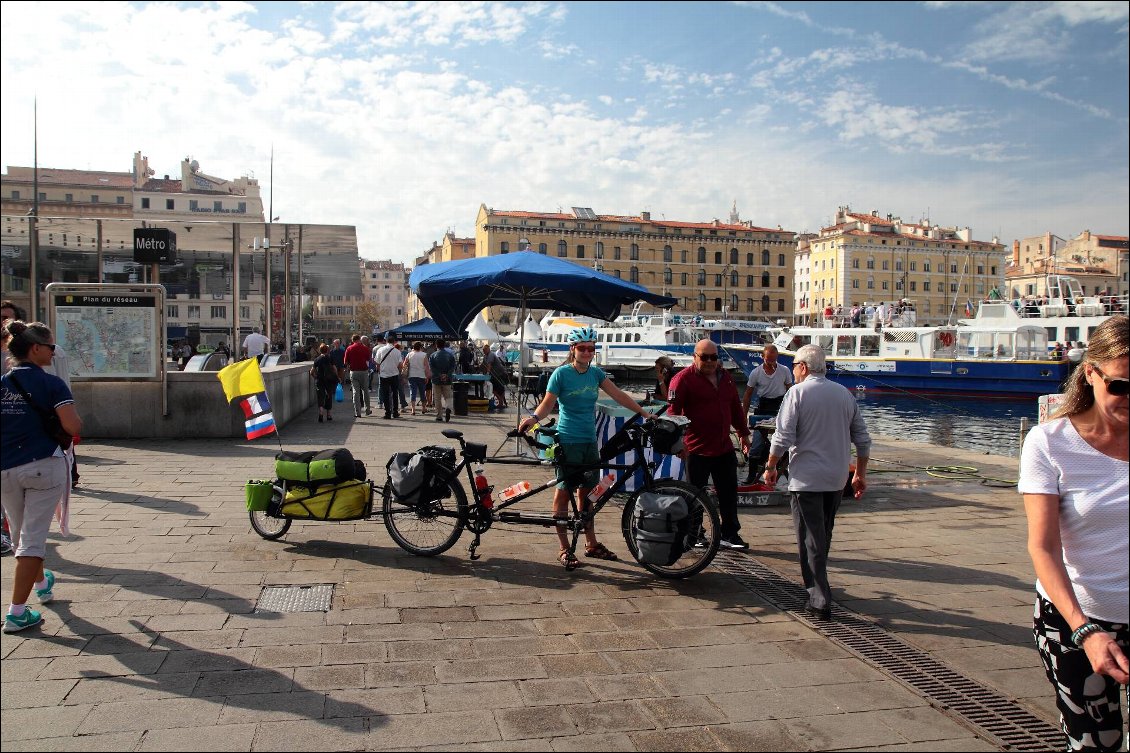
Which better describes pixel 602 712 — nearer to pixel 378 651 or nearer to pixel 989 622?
pixel 378 651

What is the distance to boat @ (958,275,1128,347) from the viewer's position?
39.1 metres

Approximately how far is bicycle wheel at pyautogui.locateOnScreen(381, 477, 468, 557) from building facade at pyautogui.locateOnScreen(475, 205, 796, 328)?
91.2 meters

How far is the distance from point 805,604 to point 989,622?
1.11 metres

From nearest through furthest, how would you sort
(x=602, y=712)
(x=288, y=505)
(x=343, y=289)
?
(x=602, y=712) < (x=288, y=505) < (x=343, y=289)

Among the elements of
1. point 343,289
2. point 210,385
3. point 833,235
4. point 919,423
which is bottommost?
point 919,423

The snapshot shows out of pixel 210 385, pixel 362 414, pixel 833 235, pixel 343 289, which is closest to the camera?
pixel 210 385

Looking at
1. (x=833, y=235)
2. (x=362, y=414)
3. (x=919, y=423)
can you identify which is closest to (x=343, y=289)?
(x=362, y=414)

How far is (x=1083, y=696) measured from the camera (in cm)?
261

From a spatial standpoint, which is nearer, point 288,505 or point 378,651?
point 378,651

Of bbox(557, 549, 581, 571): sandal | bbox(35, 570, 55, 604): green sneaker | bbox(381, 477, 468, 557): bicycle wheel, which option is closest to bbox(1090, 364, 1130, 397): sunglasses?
bbox(557, 549, 581, 571): sandal

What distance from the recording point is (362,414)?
1802 centimetres

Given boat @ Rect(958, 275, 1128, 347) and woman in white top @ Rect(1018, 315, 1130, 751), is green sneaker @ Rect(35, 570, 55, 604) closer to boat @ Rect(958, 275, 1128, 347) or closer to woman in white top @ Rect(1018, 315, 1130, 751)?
woman in white top @ Rect(1018, 315, 1130, 751)

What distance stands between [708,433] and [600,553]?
1.35 meters

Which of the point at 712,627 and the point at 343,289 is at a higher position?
the point at 343,289
